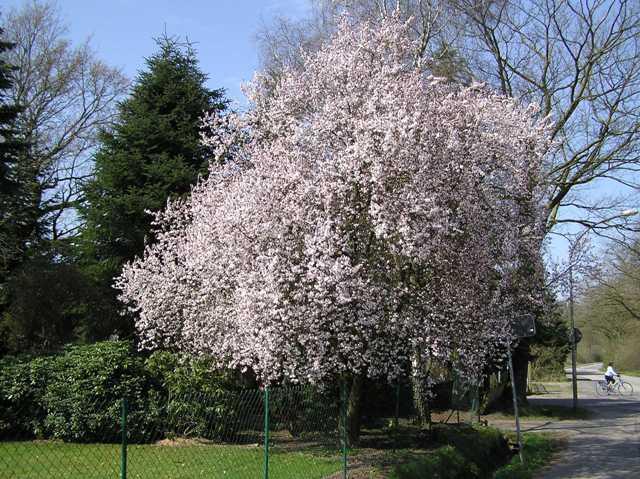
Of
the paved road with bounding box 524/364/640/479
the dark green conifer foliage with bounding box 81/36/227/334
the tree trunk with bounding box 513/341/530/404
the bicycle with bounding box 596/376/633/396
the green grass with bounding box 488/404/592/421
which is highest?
the dark green conifer foliage with bounding box 81/36/227/334

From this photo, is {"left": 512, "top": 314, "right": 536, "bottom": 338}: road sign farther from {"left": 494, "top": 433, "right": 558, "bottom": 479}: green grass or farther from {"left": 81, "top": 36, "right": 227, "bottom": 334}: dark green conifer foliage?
{"left": 81, "top": 36, "right": 227, "bottom": 334}: dark green conifer foliage

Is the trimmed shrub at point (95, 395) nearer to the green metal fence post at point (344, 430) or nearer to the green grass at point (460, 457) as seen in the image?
the green metal fence post at point (344, 430)

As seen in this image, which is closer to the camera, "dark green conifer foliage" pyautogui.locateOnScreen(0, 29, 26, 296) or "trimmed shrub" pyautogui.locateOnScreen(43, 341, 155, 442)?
"trimmed shrub" pyautogui.locateOnScreen(43, 341, 155, 442)

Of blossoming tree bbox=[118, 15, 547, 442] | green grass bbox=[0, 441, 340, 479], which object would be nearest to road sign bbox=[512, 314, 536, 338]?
blossoming tree bbox=[118, 15, 547, 442]

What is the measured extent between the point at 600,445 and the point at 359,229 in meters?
9.77

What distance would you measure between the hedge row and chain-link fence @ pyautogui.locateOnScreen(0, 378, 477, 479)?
0.03 metres

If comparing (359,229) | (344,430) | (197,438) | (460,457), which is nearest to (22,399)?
(197,438)

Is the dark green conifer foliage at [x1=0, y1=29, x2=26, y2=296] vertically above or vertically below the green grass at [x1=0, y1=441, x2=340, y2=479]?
above

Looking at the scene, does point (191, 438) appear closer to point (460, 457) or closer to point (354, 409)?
point (354, 409)

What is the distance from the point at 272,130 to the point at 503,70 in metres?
11.9

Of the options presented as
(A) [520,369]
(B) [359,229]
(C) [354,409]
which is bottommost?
(C) [354,409]

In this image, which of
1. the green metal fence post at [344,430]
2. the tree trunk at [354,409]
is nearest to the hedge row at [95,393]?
the tree trunk at [354,409]

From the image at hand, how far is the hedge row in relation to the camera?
37.7 feet

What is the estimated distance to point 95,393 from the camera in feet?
37.9
